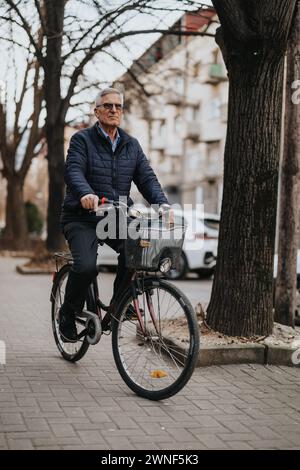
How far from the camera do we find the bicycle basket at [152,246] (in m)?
4.91

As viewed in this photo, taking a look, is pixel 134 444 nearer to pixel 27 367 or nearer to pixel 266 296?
pixel 27 367

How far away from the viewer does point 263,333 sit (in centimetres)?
652

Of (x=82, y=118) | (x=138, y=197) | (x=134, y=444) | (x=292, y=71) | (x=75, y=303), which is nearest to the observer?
(x=134, y=444)

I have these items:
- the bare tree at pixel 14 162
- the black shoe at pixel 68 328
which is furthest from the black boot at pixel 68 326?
the bare tree at pixel 14 162

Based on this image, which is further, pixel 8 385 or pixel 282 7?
pixel 282 7

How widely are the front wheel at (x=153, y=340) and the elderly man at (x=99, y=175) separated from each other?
13.5 inches

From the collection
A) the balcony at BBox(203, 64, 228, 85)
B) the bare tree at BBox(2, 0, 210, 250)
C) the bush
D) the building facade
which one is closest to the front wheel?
the bare tree at BBox(2, 0, 210, 250)

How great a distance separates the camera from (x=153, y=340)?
509 cm

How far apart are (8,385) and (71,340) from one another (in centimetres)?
77

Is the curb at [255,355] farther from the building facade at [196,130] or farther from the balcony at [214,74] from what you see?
the balcony at [214,74]

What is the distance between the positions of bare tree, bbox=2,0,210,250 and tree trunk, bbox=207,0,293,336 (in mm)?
2805

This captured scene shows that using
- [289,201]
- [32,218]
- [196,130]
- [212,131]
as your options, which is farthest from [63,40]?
[196,130]

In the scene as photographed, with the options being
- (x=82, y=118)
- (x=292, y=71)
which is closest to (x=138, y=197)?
(x=82, y=118)

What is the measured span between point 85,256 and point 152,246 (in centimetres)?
64
